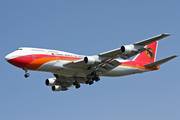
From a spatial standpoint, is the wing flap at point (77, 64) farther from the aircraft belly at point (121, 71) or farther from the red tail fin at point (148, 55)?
the red tail fin at point (148, 55)

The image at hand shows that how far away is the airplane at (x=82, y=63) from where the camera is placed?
36312mm

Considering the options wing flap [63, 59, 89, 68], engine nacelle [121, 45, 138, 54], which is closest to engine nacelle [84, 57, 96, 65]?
wing flap [63, 59, 89, 68]

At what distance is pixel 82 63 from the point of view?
39.0m

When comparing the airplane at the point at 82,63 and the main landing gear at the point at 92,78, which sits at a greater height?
the airplane at the point at 82,63

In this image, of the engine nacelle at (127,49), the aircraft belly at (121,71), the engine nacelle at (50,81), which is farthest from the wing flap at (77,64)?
the engine nacelle at (50,81)

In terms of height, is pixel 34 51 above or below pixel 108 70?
above

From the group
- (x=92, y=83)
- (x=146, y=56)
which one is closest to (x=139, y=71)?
(x=146, y=56)

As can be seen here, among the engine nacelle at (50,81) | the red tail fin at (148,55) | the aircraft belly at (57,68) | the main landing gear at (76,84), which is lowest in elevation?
the main landing gear at (76,84)

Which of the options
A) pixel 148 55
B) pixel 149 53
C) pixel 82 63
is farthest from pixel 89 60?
pixel 149 53

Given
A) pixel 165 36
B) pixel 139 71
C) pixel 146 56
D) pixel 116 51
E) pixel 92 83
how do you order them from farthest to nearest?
pixel 146 56 < pixel 139 71 < pixel 92 83 < pixel 116 51 < pixel 165 36

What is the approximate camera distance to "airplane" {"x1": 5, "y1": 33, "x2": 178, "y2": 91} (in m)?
36.3

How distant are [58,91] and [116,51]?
15790mm

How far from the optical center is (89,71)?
41.4m

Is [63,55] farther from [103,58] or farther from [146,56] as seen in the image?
[146,56]
